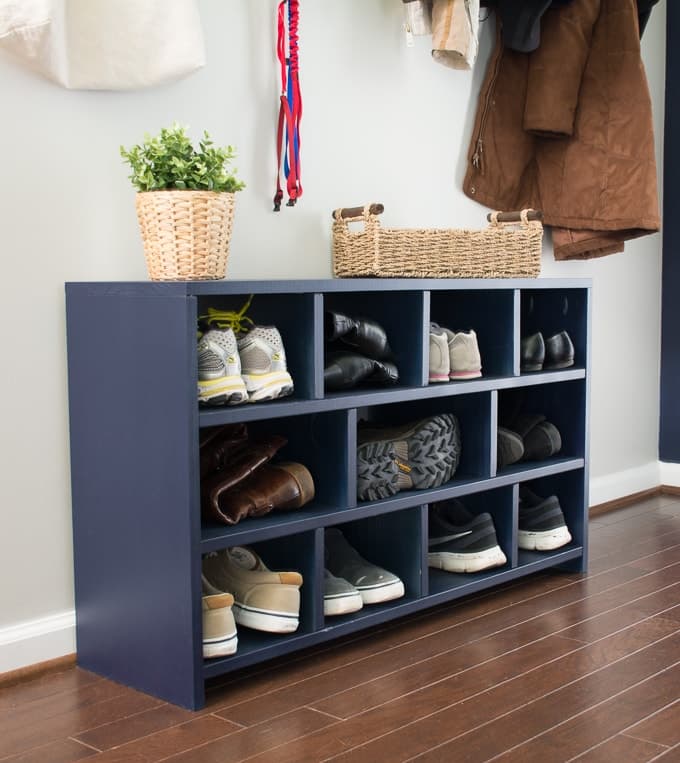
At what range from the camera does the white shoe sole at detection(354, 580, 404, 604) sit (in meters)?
2.32

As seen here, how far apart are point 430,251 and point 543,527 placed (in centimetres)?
82

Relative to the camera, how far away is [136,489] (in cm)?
202

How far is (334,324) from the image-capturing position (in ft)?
7.36

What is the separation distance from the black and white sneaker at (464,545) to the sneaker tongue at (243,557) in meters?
0.53

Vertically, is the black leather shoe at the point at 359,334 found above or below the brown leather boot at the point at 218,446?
above

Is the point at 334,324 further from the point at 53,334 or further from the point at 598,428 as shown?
the point at 598,428

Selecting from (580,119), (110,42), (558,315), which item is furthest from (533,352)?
(110,42)

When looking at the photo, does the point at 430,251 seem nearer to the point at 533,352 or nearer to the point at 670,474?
the point at 533,352

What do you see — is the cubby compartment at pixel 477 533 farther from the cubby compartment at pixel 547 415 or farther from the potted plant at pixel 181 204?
the potted plant at pixel 181 204

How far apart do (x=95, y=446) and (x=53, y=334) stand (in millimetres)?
249

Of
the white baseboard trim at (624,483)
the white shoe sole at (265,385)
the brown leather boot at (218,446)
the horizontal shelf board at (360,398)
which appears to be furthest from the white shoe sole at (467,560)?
the white baseboard trim at (624,483)

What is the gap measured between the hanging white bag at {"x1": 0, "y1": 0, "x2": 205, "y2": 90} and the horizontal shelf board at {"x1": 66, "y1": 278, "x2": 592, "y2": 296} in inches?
16.8

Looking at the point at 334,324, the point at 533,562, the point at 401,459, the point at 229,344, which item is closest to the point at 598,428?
the point at 533,562

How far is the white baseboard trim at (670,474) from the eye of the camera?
13.1 ft
